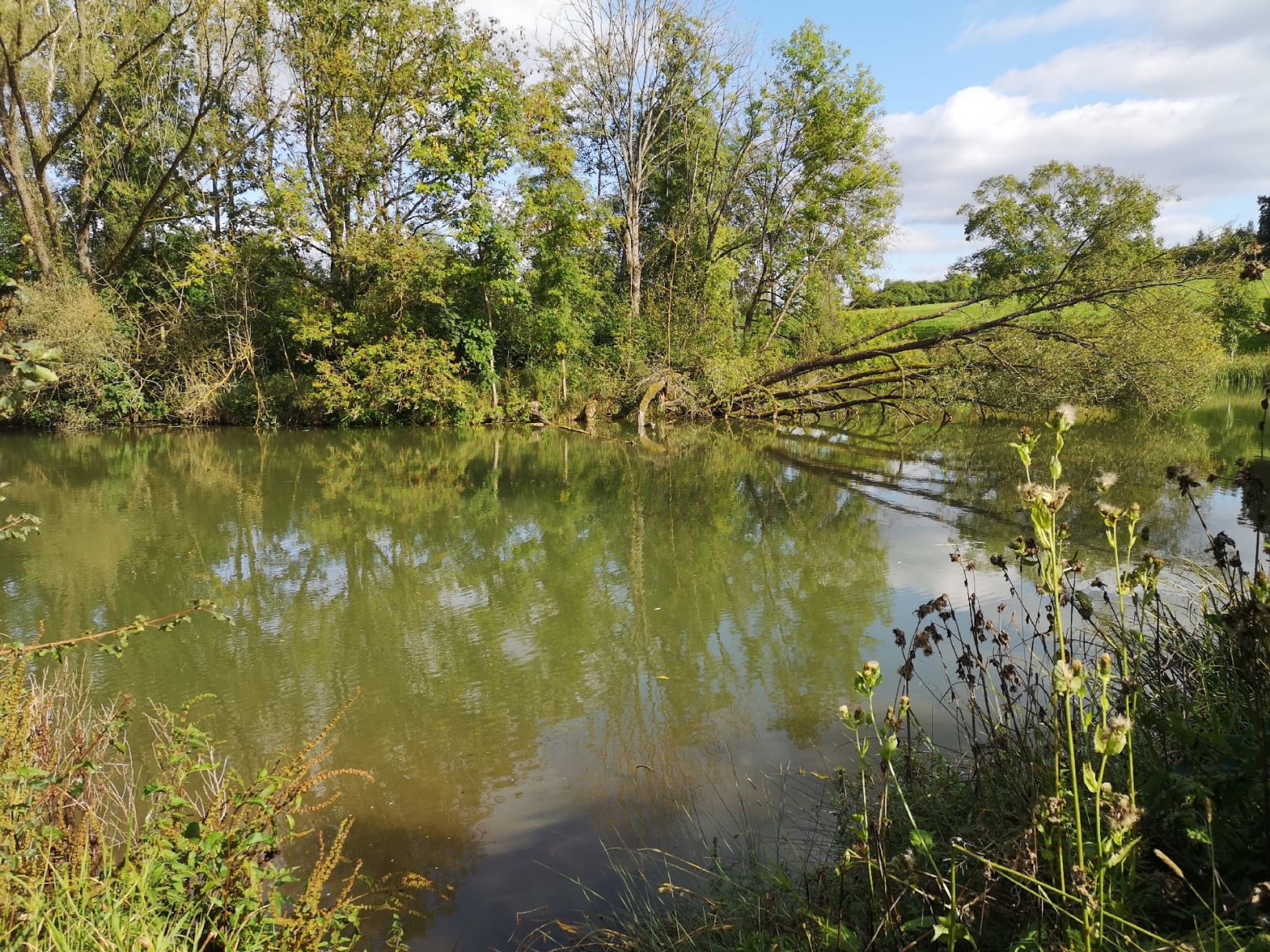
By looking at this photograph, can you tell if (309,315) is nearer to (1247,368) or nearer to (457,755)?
(457,755)

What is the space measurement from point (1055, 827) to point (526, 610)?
4.87 meters

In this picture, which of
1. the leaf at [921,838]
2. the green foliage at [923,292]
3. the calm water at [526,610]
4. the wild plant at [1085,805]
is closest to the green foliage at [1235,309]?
the calm water at [526,610]

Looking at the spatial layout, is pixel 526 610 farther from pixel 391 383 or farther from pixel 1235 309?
pixel 1235 309

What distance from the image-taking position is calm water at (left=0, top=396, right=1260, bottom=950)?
11.4ft

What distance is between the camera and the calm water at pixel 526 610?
348 cm

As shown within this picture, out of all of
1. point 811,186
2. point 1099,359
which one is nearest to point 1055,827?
point 1099,359

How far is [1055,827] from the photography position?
1.54 meters

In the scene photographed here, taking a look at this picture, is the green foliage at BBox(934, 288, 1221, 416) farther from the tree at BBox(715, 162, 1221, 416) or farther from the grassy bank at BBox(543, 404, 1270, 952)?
the grassy bank at BBox(543, 404, 1270, 952)

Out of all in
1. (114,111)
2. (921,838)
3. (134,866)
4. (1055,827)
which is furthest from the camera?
(114,111)

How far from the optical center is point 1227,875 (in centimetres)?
181

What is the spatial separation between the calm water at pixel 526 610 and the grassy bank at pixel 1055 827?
556mm

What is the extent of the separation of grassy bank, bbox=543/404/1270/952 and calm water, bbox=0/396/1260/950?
556mm

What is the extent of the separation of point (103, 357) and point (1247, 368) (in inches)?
1166

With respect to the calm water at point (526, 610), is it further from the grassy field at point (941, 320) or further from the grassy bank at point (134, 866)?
the grassy field at point (941, 320)
